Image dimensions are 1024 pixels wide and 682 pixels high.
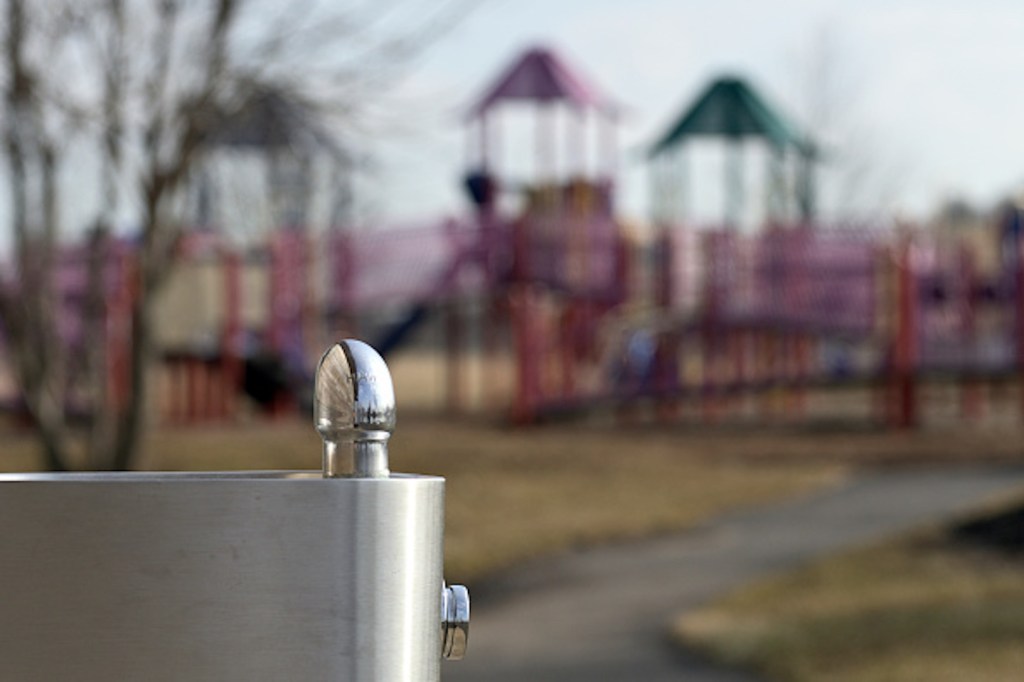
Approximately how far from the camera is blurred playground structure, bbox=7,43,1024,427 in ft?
79.8

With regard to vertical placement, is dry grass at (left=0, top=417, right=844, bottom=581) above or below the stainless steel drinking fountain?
below

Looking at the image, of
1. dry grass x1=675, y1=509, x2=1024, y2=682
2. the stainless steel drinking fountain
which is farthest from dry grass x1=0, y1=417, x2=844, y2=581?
the stainless steel drinking fountain

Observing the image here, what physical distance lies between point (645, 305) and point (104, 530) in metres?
26.4

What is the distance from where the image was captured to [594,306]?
28.9 m

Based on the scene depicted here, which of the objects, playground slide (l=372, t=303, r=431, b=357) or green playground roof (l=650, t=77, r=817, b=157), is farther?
green playground roof (l=650, t=77, r=817, b=157)

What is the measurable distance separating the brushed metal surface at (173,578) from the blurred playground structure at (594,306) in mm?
20912

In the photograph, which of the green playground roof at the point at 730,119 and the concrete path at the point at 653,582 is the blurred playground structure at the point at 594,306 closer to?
the green playground roof at the point at 730,119

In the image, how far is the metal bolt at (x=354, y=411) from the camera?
226 centimetres

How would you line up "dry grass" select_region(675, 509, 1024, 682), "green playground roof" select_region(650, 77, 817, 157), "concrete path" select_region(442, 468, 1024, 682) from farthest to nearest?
1. "green playground roof" select_region(650, 77, 817, 157)
2. "concrete path" select_region(442, 468, 1024, 682)
3. "dry grass" select_region(675, 509, 1024, 682)

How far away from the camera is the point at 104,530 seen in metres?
2.11

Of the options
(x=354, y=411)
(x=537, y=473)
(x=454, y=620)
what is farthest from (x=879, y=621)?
(x=537, y=473)

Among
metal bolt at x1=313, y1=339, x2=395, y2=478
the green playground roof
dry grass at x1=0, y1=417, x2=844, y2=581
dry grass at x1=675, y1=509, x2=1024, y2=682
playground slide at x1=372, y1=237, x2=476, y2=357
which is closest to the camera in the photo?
metal bolt at x1=313, y1=339, x2=395, y2=478

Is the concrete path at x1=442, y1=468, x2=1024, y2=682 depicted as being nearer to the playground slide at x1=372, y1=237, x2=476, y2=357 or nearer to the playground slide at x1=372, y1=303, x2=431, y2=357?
the playground slide at x1=372, y1=237, x2=476, y2=357

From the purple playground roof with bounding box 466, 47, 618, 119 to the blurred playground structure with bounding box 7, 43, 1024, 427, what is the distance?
2008 mm
